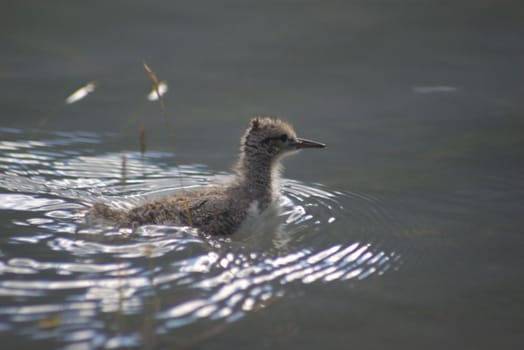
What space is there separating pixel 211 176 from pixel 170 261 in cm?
136

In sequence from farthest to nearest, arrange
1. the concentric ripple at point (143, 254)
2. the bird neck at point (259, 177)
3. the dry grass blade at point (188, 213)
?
1. the bird neck at point (259, 177)
2. the dry grass blade at point (188, 213)
3. the concentric ripple at point (143, 254)

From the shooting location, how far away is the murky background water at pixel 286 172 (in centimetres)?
275

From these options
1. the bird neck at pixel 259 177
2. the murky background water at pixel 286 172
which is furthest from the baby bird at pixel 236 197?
the murky background water at pixel 286 172

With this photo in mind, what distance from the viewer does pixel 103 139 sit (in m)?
4.97

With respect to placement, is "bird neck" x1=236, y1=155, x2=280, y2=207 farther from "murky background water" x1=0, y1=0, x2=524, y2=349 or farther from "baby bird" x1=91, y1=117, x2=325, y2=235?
"murky background water" x1=0, y1=0, x2=524, y2=349

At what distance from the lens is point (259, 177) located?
4.11 m

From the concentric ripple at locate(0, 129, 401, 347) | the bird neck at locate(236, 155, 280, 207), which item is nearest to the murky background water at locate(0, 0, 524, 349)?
the concentric ripple at locate(0, 129, 401, 347)

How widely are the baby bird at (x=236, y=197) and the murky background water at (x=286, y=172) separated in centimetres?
10

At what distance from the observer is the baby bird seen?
3.58 metres

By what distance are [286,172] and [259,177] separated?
22.5 inches

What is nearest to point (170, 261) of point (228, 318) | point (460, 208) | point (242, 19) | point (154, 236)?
point (154, 236)

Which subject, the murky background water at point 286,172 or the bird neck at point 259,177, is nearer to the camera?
the murky background water at point 286,172

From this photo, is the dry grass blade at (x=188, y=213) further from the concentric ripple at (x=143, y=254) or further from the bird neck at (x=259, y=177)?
the bird neck at (x=259, y=177)

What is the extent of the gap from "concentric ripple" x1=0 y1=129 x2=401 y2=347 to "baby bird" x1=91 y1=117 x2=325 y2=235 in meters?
0.07
